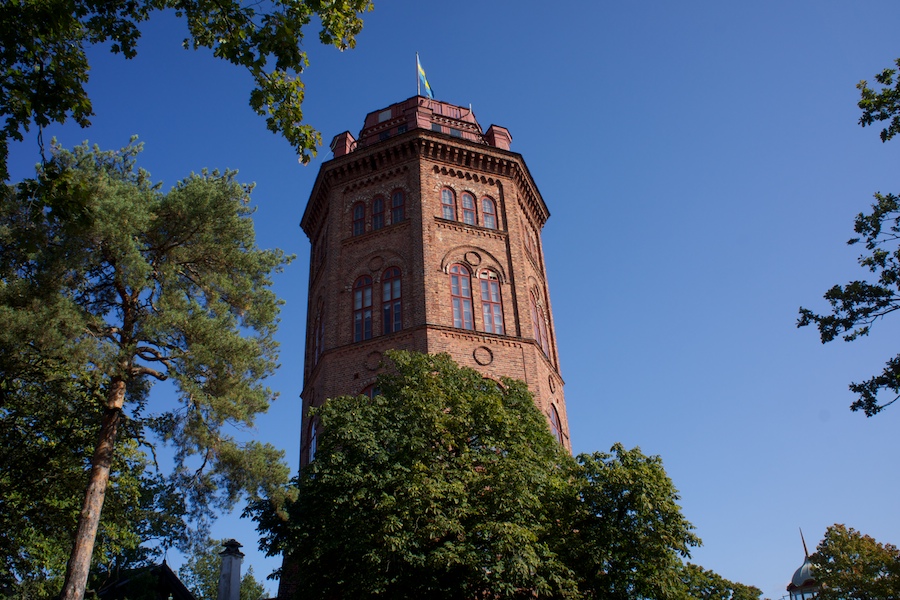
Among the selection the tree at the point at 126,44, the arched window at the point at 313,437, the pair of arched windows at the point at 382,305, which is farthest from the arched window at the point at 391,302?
the tree at the point at 126,44

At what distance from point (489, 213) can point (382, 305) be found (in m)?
5.91

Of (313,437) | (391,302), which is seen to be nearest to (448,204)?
(391,302)

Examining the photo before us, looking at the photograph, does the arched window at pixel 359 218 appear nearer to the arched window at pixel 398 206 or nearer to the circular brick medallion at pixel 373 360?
the arched window at pixel 398 206

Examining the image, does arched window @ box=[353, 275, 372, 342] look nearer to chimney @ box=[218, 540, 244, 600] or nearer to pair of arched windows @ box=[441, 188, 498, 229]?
pair of arched windows @ box=[441, 188, 498, 229]

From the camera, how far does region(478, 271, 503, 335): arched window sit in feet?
79.3

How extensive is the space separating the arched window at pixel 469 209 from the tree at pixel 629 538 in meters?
14.1

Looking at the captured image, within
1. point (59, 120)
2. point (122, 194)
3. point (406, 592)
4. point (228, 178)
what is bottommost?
point (406, 592)

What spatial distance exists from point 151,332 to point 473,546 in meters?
7.73

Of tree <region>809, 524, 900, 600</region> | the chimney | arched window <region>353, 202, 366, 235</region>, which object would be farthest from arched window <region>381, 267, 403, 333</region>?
tree <region>809, 524, 900, 600</region>

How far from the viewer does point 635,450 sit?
48.5 ft

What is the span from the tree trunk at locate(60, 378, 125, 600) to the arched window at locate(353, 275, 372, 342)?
10.5 m

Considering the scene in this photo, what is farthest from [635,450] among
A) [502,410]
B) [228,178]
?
[228,178]

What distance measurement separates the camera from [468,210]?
1050 inches

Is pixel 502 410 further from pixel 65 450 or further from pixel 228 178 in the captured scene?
pixel 65 450
